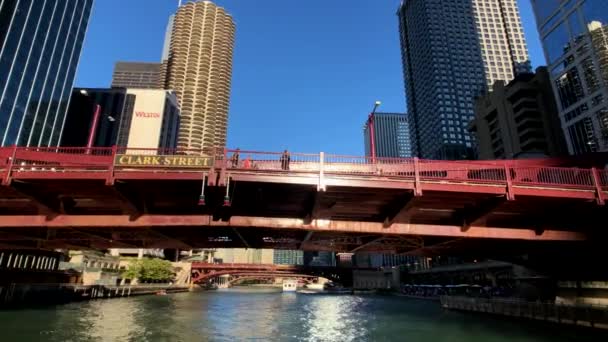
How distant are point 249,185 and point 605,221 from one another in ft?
77.9

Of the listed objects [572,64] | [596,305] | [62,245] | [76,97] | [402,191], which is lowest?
[596,305]

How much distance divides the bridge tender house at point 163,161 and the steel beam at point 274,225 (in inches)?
130

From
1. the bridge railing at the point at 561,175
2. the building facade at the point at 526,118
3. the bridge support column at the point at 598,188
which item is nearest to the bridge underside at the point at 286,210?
the bridge support column at the point at 598,188

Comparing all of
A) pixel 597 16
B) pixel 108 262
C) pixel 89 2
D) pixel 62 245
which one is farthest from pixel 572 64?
pixel 89 2

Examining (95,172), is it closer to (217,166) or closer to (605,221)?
(217,166)

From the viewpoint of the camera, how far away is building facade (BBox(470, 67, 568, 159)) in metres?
116

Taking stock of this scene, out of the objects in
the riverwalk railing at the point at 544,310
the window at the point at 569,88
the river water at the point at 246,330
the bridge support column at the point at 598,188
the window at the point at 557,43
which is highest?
the window at the point at 557,43

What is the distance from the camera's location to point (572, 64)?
3780 inches

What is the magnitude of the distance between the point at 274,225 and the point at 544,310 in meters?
33.0

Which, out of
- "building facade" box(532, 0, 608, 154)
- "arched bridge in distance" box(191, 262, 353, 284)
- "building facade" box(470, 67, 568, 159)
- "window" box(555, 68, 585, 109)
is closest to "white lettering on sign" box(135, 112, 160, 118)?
"arched bridge in distance" box(191, 262, 353, 284)

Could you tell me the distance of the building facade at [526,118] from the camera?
381 feet

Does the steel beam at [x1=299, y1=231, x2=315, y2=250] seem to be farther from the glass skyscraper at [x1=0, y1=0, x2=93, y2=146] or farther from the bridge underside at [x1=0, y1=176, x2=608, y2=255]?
the glass skyscraper at [x1=0, y1=0, x2=93, y2=146]

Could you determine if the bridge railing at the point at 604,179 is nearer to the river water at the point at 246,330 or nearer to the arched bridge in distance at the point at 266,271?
the river water at the point at 246,330

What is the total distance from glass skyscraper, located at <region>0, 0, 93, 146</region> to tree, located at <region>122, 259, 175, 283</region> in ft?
148
